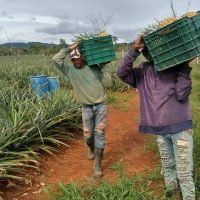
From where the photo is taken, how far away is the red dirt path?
5633 millimetres

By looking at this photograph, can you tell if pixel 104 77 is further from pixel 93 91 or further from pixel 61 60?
pixel 61 60

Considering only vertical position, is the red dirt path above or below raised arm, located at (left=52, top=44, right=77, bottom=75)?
below

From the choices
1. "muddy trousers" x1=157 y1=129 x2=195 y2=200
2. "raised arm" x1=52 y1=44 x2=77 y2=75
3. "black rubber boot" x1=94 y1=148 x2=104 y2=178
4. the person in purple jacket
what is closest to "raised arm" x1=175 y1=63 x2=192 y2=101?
the person in purple jacket

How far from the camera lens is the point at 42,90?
10766 mm

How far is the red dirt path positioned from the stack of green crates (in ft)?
7.26

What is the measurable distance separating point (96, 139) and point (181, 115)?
189 cm

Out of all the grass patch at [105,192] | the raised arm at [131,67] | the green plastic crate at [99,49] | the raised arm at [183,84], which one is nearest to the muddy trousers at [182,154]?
the raised arm at [183,84]

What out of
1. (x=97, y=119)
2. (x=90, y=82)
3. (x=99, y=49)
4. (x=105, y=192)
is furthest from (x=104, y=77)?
(x=105, y=192)

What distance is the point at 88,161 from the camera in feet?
21.8

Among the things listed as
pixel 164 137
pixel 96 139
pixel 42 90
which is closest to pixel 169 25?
pixel 164 137

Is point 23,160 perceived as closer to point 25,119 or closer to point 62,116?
point 25,119

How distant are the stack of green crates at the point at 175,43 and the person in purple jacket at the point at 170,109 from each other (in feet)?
0.57

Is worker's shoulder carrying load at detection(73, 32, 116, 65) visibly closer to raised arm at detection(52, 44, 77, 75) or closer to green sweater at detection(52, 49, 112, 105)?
green sweater at detection(52, 49, 112, 105)

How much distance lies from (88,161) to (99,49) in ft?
6.16
